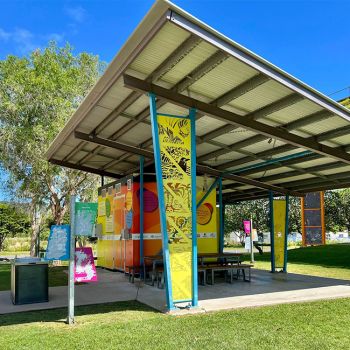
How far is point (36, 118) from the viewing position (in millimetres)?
18328

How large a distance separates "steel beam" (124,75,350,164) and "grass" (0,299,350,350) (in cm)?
352

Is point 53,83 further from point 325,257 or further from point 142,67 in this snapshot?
point 325,257

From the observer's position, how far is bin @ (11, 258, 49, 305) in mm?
8375

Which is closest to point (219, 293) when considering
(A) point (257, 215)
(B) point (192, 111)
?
(B) point (192, 111)

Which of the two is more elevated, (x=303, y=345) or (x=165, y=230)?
(x=165, y=230)

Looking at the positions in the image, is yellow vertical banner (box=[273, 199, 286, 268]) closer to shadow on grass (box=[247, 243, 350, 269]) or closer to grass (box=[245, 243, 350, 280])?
grass (box=[245, 243, 350, 280])

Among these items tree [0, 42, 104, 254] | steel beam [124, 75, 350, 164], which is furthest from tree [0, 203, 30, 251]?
steel beam [124, 75, 350, 164]

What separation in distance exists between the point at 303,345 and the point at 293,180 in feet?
30.2

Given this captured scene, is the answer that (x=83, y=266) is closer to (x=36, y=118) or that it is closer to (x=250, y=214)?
(x=36, y=118)

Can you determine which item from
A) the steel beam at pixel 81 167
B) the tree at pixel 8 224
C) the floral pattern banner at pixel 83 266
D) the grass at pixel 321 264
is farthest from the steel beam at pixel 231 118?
the tree at pixel 8 224

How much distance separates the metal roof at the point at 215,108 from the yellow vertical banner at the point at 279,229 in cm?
115

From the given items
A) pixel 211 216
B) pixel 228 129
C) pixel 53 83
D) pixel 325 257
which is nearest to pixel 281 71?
pixel 228 129

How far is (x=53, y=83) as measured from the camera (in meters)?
18.3

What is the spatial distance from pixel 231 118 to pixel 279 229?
7.39 meters
